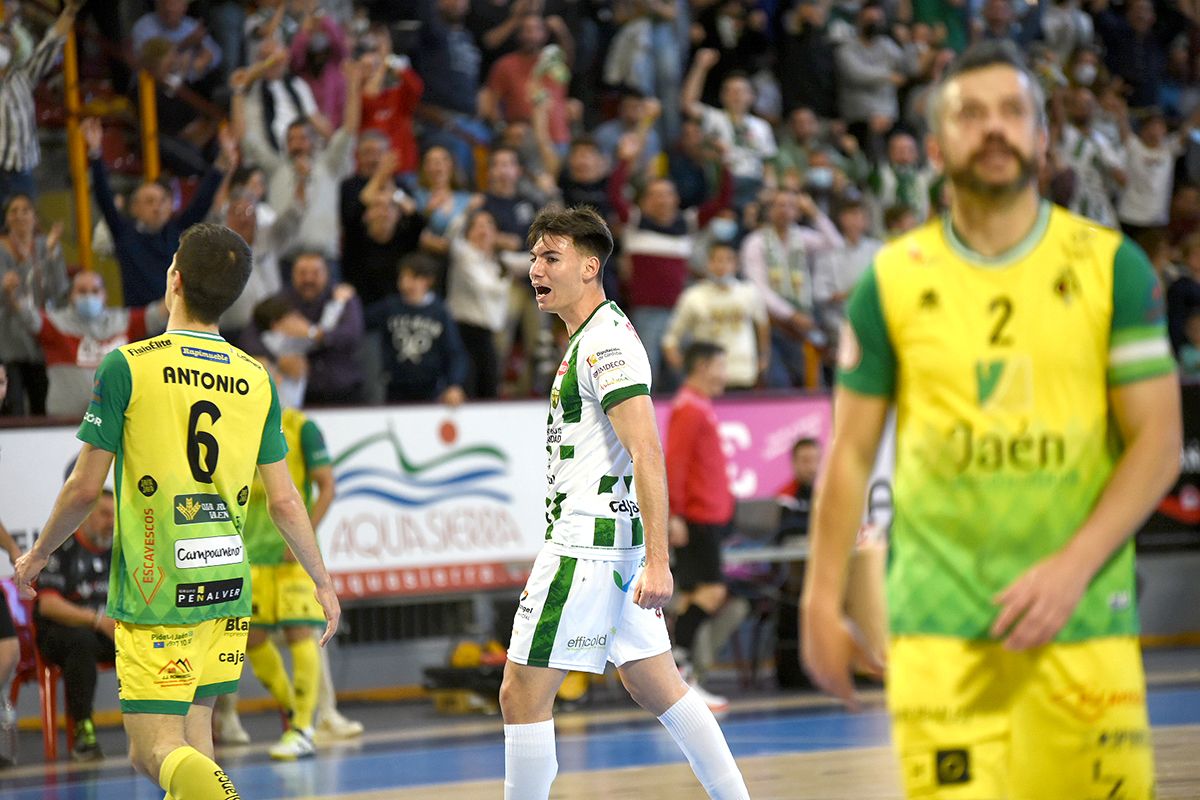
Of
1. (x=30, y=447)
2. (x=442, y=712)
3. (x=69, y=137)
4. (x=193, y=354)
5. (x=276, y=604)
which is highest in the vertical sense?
(x=69, y=137)

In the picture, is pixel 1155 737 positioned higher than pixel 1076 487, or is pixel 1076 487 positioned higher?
pixel 1076 487

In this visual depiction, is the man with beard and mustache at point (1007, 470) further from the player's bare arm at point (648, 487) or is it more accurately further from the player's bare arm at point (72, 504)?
the player's bare arm at point (72, 504)

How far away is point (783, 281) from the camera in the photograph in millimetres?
15734

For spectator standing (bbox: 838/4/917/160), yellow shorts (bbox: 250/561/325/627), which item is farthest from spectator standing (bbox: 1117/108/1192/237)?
yellow shorts (bbox: 250/561/325/627)

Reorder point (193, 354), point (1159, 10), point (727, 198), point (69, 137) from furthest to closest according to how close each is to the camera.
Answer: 1. point (1159, 10)
2. point (727, 198)
3. point (69, 137)
4. point (193, 354)

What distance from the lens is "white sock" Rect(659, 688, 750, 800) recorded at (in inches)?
243

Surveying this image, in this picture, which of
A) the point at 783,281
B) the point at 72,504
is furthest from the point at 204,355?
the point at 783,281

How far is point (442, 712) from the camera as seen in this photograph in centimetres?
1273

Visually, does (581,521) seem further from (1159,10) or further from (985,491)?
(1159,10)

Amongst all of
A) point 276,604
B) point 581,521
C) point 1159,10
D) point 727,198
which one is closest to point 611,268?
point 727,198

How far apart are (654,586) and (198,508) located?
5.35 feet

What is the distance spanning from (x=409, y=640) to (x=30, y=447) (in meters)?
3.47

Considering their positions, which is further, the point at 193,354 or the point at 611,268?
the point at 611,268

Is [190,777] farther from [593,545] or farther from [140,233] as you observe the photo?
[140,233]
